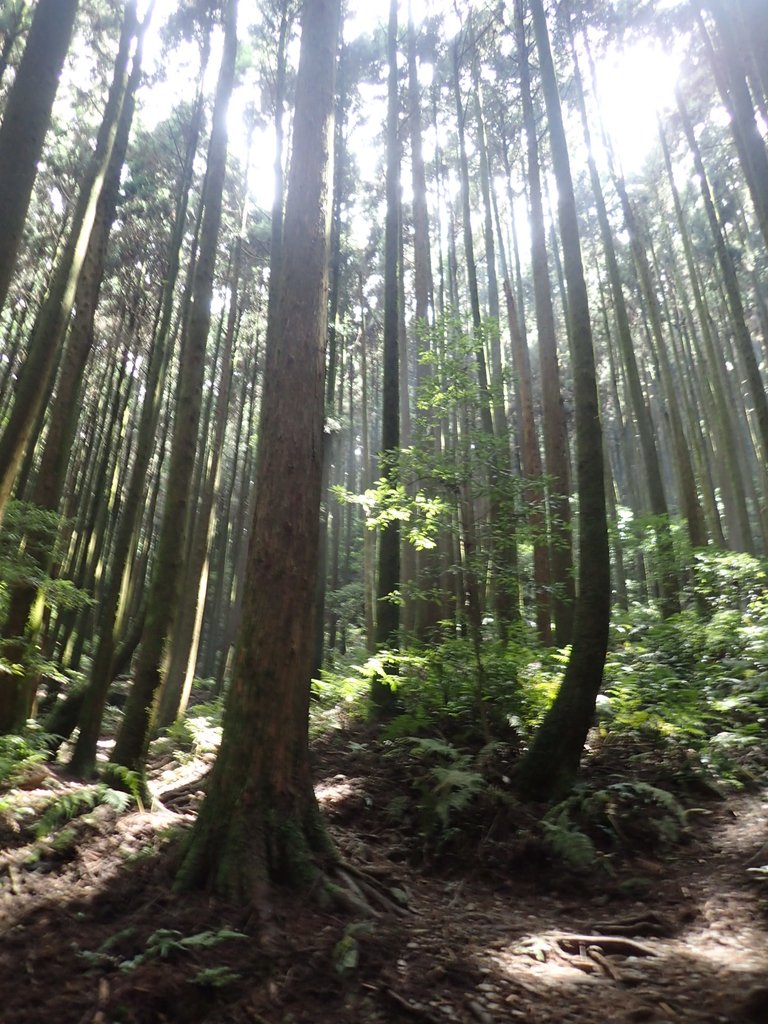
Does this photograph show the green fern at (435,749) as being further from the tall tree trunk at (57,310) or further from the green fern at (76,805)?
the tall tree trunk at (57,310)

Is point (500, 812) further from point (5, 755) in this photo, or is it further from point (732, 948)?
point (5, 755)

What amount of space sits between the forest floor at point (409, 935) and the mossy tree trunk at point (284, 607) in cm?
31

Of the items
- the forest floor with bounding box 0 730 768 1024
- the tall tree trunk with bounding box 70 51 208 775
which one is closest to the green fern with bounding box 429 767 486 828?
the forest floor with bounding box 0 730 768 1024

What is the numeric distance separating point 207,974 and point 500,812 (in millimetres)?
3321

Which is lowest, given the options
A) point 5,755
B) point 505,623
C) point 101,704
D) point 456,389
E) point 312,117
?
point 5,755

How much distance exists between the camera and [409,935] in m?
3.50

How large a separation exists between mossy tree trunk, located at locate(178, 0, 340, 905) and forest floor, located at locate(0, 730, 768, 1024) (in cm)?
31

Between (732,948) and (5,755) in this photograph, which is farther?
(5,755)

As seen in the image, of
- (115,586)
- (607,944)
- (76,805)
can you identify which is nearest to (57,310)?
(115,586)

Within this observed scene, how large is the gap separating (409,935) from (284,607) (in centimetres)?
212

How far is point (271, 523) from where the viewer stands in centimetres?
438

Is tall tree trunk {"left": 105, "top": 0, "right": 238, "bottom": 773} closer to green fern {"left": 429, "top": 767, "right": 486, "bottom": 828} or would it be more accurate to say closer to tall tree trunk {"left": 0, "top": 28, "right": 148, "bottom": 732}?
tall tree trunk {"left": 0, "top": 28, "right": 148, "bottom": 732}

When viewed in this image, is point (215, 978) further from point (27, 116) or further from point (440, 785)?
point (27, 116)

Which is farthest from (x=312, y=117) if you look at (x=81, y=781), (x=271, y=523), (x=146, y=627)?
(x=81, y=781)
